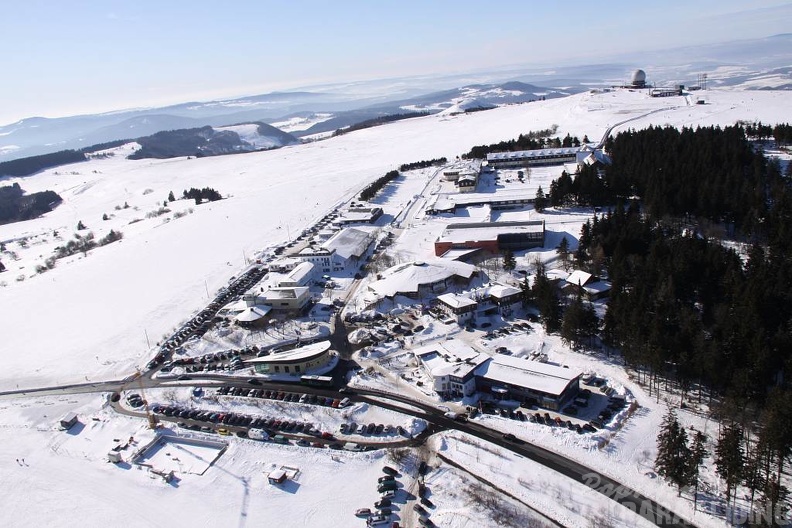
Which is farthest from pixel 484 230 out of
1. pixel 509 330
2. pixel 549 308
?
pixel 549 308

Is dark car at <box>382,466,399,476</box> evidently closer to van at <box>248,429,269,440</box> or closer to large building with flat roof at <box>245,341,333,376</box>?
van at <box>248,429,269,440</box>

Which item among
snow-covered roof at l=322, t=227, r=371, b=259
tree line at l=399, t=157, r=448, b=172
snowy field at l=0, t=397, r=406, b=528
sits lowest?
snowy field at l=0, t=397, r=406, b=528

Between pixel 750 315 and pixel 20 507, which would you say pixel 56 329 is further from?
pixel 750 315

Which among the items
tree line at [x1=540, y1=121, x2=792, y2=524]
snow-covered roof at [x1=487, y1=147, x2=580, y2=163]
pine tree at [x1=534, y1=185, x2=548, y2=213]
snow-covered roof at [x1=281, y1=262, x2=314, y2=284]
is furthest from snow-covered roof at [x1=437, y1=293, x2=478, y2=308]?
snow-covered roof at [x1=487, y1=147, x2=580, y2=163]

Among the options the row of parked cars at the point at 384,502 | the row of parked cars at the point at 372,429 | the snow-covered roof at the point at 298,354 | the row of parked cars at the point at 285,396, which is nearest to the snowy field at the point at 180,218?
the row of parked cars at the point at 285,396

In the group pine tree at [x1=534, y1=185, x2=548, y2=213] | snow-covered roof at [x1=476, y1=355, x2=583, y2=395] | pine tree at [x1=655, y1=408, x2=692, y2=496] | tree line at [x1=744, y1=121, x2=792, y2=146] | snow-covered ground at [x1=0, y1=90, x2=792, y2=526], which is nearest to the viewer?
pine tree at [x1=655, y1=408, x2=692, y2=496]

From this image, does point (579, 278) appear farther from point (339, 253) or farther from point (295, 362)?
point (339, 253)

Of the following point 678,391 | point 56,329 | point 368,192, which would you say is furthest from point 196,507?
point 368,192
